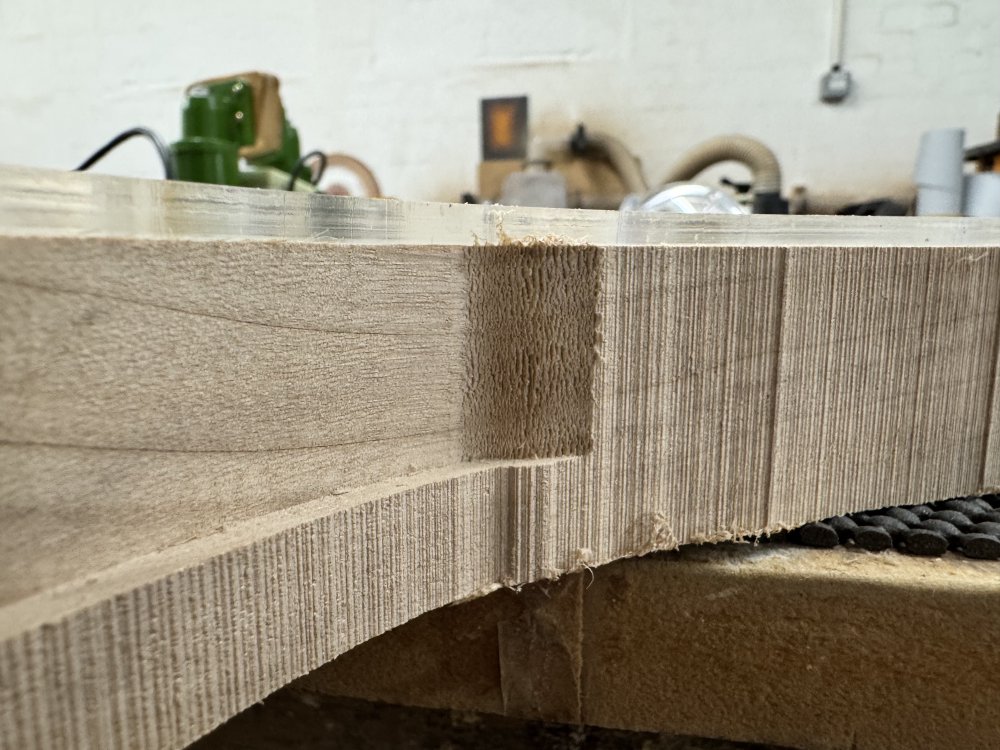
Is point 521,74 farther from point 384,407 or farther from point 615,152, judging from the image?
point 384,407

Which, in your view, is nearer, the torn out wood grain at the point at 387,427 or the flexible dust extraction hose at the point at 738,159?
the torn out wood grain at the point at 387,427

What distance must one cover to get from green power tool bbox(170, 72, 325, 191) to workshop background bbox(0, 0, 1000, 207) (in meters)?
1.06

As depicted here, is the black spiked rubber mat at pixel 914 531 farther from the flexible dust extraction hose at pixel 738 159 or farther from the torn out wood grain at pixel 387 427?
the flexible dust extraction hose at pixel 738 159

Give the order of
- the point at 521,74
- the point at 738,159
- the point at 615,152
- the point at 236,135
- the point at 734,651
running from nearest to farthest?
the point at 734,651 → the point at 236,135 → the point at 738,159 → the point at 615,152 → the point at 521,74

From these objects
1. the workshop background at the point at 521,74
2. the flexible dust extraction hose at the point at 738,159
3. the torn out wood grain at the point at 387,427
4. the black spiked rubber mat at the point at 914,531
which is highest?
the workshop background at the point at 521,74

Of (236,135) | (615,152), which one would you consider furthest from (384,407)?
(615,152)

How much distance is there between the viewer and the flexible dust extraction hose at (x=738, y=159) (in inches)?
82.6

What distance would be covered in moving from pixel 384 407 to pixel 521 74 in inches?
93.5

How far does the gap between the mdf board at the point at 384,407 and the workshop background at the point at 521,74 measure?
185cm

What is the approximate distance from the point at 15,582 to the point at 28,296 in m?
0.16

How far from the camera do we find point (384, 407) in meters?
0.53

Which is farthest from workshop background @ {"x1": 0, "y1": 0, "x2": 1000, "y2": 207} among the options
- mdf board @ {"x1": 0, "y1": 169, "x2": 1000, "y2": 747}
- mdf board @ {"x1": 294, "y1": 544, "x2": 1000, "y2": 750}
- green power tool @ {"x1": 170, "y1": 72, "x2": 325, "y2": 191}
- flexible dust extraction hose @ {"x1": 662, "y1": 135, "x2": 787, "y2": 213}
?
mdf board @ {"x1": 294, "y1": 544, "x2": 1000, "y2": 750}

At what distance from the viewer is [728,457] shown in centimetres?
67

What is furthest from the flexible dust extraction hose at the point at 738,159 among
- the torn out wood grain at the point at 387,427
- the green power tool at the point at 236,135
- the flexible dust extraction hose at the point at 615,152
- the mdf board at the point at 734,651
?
the mdf board at the point at 734,651
